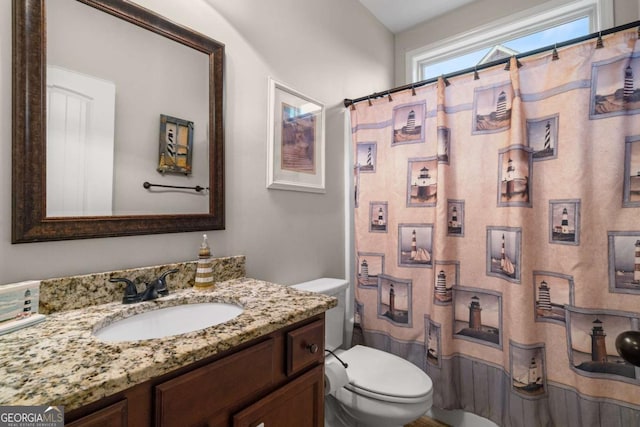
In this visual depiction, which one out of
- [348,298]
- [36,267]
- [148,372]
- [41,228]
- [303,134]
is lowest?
[348,298]

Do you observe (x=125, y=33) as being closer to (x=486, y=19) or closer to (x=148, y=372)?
(x=148, y=372)

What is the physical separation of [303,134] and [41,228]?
3.93ft

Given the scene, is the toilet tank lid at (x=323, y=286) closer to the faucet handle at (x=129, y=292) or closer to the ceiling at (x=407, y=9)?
the faucet handle at (x=129, y=292)

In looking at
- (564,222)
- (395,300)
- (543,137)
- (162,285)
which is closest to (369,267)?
(395,300)

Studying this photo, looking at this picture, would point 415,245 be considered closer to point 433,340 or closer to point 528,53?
point 433,340

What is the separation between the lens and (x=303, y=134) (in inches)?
66.6

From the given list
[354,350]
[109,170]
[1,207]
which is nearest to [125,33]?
[109,170]

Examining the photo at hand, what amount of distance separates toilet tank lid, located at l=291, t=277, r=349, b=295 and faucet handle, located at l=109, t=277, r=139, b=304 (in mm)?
767

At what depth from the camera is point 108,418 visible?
0.53m

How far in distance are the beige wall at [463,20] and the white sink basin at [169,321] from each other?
2.27 m

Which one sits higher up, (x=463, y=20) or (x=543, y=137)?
(x=463, y=20)

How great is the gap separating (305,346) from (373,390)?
0.57 meters

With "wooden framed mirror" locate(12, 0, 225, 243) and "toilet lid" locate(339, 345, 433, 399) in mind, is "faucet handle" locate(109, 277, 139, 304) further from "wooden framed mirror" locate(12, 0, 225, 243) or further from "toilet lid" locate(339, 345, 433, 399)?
"toilet lid" locate(339, 345, 433, 399)

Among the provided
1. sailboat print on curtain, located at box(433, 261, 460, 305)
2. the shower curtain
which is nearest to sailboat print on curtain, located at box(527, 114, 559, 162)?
the shower curtain
